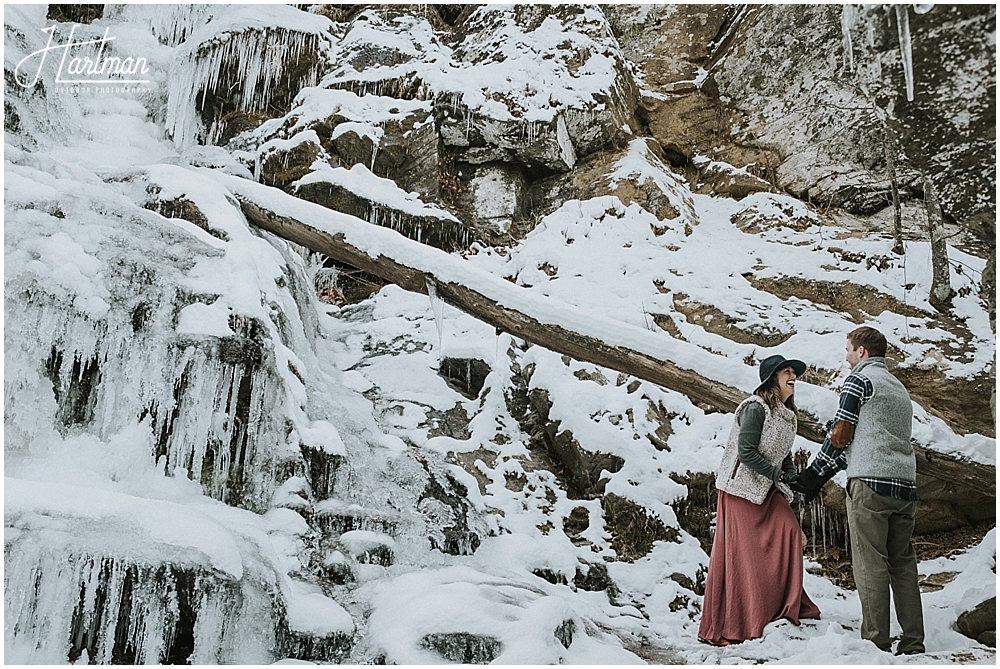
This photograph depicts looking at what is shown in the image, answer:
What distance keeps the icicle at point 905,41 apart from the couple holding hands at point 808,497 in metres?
1.25

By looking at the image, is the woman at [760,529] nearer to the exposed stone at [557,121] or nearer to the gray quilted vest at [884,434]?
the gray quilted vest at [884,434]

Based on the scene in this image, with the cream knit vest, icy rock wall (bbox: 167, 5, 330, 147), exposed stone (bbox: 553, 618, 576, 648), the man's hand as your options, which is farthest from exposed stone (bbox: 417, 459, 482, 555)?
icy rock wall (bbox: 167, 5, 330, 147)

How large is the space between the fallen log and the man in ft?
1.71

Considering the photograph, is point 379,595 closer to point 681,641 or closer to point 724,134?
point 681,641

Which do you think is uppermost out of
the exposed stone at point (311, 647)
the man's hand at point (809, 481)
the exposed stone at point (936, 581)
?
the man's hand at point (809, 481)

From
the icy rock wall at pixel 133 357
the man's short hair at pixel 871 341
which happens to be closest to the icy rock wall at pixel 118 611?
the icy rock wall at pixel 133 357

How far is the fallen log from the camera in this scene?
11.7ft

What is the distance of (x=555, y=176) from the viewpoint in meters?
10.1

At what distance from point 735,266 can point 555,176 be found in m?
3.30

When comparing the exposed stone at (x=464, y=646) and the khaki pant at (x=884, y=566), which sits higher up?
the khaki pant at (x=884, y=566)

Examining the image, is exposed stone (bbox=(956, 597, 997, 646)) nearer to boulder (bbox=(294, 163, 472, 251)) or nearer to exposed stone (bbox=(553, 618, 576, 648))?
exposed stone (bbox=(553, 618, 576, 648))

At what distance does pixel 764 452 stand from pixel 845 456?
417mm

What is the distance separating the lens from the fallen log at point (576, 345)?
356cm

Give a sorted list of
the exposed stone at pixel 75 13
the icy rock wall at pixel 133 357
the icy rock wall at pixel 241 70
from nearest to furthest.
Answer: the icy rock wall at pixel 133 357, the icy rock wall at pixel 241 70, the exposed stone at pixel 75 13
